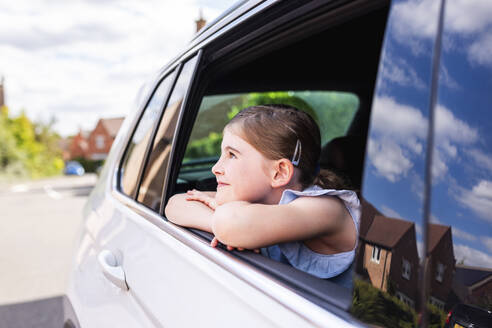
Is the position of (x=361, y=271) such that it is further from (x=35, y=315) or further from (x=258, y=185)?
(x=35, y=315)

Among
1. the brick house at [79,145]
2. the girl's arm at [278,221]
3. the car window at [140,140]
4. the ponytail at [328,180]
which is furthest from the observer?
the brick house at [79,145]

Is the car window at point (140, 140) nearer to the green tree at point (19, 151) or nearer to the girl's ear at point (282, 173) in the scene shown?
the girl's ear at point (282, 173)

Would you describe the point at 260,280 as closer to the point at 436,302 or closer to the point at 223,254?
the point at 223,254

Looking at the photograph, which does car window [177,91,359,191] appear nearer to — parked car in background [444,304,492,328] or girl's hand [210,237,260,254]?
girl's hand [210,237,260,254]

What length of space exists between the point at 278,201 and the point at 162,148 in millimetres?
722

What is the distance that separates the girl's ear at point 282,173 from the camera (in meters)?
1.40

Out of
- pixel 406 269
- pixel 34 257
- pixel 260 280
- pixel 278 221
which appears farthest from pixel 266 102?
pixel 34 257

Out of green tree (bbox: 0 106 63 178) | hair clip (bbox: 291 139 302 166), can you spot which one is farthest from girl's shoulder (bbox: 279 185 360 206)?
green tree (bbox: 0 106 63 178)

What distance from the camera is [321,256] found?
4.21 feet

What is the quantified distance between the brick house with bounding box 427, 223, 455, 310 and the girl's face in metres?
0.72

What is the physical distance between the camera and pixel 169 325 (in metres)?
1.24

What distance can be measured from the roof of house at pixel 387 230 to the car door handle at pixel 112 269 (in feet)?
3.49

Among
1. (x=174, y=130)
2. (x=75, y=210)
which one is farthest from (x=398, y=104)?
(x=75, y=210)

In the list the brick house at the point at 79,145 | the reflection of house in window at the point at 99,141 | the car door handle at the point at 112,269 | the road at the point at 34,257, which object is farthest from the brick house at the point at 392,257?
the brick house at the point at 79,145
